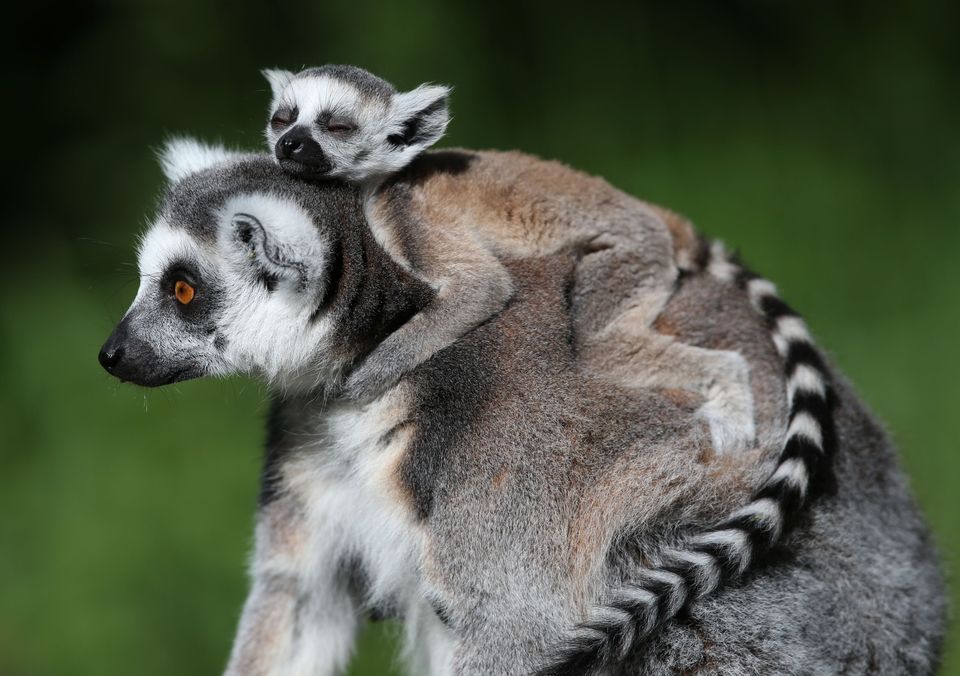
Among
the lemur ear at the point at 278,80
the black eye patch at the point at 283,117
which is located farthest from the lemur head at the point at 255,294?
the lemur ear at the point at 278,80

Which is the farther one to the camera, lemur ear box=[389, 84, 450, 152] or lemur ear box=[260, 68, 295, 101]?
lemur ear box=[260, 68, 295, 101]

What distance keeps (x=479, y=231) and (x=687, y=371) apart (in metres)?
0.73

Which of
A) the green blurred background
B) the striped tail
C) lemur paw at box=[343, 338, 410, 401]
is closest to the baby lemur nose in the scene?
lemur paw at box=[343, 338, 410, 401]

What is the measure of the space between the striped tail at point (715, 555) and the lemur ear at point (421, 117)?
4.45 ft

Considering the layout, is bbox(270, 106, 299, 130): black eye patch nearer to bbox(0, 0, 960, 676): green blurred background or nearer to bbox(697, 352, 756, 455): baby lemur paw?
bbox(697, 352, 756, 455): baby lemur paw

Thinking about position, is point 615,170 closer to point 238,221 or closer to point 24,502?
point 24,502

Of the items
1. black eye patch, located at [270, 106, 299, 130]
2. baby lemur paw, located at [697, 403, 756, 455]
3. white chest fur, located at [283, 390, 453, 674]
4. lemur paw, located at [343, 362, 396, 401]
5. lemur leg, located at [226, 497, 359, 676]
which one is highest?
black eye patch, located at [270, 106, 299, 130]

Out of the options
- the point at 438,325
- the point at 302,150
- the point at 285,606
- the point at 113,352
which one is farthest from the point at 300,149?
the point at 285,606

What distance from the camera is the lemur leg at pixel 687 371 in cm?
321

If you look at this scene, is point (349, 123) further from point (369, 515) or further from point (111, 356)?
point (369, 515)

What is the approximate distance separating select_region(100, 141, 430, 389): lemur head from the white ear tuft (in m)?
0.30

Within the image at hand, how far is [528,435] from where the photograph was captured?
3.07 meters

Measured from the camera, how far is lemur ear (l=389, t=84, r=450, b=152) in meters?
3.60

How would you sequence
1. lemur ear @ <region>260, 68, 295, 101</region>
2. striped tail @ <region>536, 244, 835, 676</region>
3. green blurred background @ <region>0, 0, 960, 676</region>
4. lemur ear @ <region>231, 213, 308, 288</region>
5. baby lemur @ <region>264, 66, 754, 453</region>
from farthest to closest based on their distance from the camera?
green blurred background @ <region>0, 0, 960, 676</region> → lemur ear @ <region>260, 68, 295, 101</region> → baby lemur @ <region>264, 66, 754, 453</region> → lemur ear @ <region>231, 213, 308, 288</region> → striped tail @ <region>536, 244, 835, 676</region>
